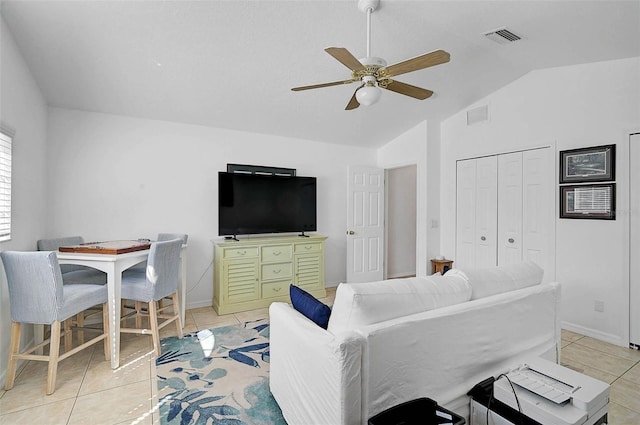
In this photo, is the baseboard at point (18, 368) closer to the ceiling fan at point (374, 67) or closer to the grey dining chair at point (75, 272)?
the grey dining chair at point (75, 272)

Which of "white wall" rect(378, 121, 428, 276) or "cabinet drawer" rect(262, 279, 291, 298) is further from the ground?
"white wall" rect(378, 121, 428, 276)

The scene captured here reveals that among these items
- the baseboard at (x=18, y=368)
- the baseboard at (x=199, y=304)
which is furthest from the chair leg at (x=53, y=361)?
the baseboard at (x=199, y=304)

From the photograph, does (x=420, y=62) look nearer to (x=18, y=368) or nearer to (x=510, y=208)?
(x=510, y=208)

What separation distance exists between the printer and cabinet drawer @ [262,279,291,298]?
2956 mm

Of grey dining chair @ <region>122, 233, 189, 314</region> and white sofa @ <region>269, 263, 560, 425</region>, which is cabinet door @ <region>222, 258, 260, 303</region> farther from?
white sofa @ <region>269, 263, 560, 425</region>

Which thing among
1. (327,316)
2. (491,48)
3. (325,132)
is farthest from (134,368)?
(491,48)

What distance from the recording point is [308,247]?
4.44 metres

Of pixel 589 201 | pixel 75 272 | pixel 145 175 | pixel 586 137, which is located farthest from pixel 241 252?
pixel 586 137

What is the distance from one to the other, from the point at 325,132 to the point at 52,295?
11.7ft

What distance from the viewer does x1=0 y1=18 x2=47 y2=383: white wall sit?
2342 mm

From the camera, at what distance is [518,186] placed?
3877mm

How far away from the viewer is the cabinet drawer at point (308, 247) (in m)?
4.36

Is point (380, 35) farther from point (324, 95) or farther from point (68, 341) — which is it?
point (68, 341)

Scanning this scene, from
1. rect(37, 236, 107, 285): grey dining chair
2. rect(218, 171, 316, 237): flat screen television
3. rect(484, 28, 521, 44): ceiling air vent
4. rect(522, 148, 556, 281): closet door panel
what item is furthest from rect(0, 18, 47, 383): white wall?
rect(522, 148, 556, 281): closet door panel
